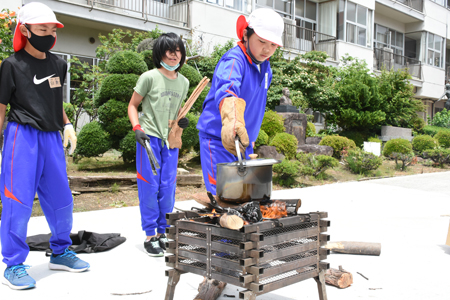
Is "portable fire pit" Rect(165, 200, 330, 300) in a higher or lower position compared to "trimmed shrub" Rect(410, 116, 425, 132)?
lower

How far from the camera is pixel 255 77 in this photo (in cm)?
283

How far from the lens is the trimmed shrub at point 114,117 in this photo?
7629 millimetres

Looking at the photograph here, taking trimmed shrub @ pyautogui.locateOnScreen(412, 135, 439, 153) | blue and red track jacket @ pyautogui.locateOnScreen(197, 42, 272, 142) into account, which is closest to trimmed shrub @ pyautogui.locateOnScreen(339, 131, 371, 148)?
trimmed shrub @ pyautogui.locateOnScreen(412, 135, 439, 153)

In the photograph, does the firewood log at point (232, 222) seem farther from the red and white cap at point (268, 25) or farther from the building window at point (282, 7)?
the building window at point (282, 7)

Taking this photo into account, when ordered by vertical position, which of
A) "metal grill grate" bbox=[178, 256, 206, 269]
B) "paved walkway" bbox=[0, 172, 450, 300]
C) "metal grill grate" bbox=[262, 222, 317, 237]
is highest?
"metal grill grate" bbox=[262, 222, 317, 237]

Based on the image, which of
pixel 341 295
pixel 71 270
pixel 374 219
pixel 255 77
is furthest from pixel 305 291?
pixel 374 219

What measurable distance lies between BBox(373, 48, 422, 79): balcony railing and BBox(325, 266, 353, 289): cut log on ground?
66.9 feet

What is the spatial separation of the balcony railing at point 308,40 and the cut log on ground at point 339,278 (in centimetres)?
1546

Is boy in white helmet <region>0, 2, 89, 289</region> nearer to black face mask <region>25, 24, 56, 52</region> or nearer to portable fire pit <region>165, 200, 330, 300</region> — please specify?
black face mask <region>25, 24, 56, 52</region>

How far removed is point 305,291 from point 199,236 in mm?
1053

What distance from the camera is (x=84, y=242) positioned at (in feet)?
12.9

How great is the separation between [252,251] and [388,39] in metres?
24.7

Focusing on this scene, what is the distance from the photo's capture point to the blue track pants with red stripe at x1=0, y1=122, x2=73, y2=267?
2.94m

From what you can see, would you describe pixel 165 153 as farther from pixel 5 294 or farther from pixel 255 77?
pixel 5 294
